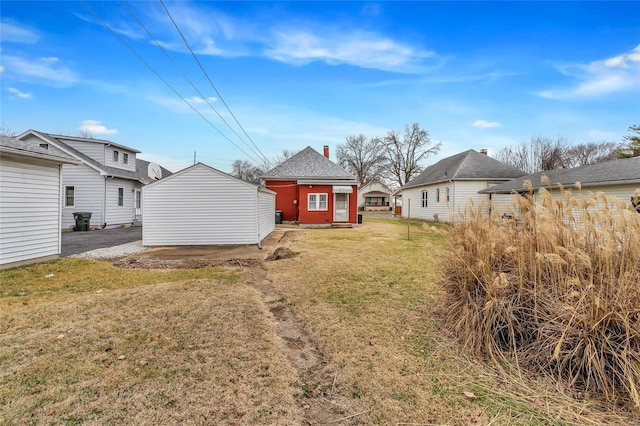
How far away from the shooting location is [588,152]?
36656 mm

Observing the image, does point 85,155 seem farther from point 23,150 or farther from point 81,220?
point 23,150

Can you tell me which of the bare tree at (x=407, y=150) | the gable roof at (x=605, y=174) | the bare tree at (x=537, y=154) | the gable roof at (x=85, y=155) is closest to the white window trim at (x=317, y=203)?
the gable roof at (x=605, y=174)

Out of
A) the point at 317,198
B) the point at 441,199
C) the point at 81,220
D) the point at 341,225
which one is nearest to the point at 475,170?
the point at 441,199

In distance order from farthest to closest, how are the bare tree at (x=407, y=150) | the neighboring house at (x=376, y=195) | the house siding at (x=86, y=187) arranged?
1. the neighboring house at (x=376, y=195)
2. the bare tree at (x=407, y=150)
3. the house siding at (x=86, y=187)

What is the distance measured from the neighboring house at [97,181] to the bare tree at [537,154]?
141ft

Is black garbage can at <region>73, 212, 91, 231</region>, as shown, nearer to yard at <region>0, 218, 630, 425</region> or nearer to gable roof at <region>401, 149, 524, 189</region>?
yard at <region>0, 218, 630, 425</region>

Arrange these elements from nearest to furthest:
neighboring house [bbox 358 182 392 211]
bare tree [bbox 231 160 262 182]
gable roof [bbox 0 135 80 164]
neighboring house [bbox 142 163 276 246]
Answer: gable roof [bbox 0 135 80 164]
neighboring house [bbox 142 163 276 246]
neighboring house [bbox 358 182 392 211]
bare tree [bbox 231 160 262 182]

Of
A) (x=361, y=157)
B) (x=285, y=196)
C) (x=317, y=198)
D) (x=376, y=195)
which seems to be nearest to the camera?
(x=317, y=198)

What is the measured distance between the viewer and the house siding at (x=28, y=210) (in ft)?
22.8

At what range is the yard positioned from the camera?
230 cm

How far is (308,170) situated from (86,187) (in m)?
13.8

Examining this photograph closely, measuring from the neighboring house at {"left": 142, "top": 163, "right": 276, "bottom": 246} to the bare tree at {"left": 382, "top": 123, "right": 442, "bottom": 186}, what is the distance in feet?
129

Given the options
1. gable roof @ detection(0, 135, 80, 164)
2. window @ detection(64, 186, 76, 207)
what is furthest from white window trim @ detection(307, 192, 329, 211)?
window @ detection(64, 186, 76, 207)

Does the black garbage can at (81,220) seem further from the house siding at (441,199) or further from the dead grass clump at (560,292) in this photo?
the dead grass clump at (560,292)
